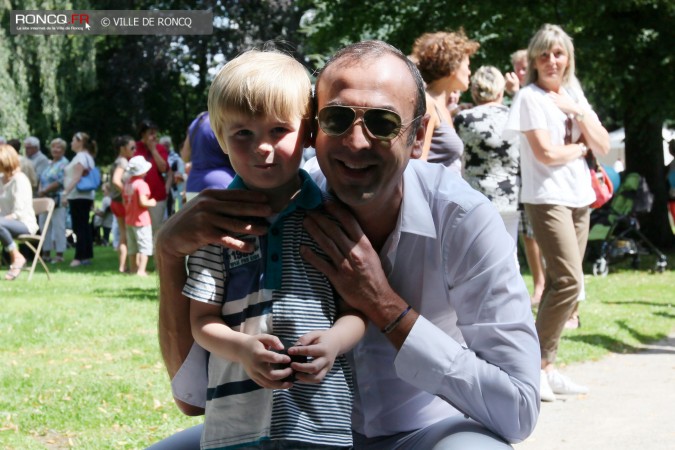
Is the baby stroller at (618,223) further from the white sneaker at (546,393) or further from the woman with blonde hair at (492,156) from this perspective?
the white sneaker at (546,393)

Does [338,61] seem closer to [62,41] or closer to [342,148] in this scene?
[342,148]

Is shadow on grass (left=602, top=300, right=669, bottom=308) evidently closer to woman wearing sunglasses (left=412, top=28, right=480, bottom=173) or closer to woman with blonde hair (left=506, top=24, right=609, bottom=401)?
woman with blonde hair (left=506, top=24, right=609, bottom=401)

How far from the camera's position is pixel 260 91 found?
2.30 m

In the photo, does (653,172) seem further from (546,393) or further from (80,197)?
(546,393)

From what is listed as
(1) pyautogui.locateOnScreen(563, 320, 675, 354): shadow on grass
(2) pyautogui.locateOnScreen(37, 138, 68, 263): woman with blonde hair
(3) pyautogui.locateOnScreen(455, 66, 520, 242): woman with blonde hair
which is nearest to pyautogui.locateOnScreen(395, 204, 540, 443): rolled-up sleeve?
(3) pyautogui.locateOnScreen(455, 66, 520, 242): woman with blonde hair

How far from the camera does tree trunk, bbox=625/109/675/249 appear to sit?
17188mm

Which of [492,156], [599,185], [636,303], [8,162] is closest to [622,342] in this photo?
[599,185]

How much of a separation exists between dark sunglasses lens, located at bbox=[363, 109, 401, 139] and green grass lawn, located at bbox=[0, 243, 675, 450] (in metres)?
3.00

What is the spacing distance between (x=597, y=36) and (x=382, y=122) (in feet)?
48.3

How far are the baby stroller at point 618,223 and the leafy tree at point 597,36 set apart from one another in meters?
1.95

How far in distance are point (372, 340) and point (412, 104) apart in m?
0.62

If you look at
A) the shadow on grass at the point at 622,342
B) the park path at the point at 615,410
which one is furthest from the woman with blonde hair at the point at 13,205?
the park path at the point at 615,410

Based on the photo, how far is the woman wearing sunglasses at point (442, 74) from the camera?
5902mm

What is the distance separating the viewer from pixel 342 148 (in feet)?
7.57
